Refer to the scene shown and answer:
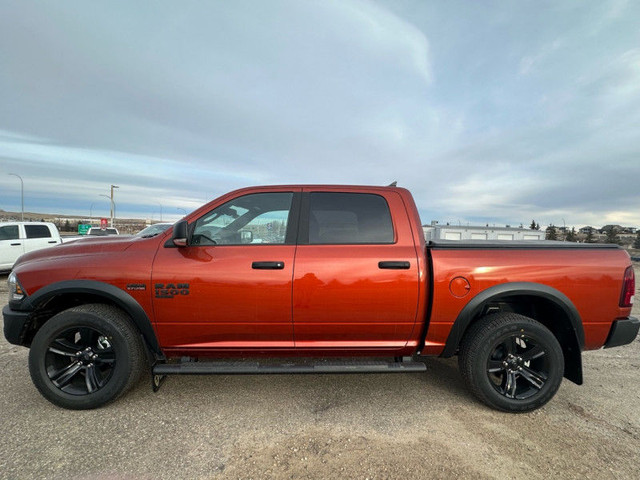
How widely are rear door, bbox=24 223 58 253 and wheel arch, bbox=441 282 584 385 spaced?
34.9ft

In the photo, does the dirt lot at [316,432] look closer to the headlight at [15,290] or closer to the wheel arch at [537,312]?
the wheel arch at [537,312]

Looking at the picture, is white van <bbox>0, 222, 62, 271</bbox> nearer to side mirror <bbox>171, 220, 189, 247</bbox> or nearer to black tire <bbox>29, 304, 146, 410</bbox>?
black tire <bbox>29, 304, 146, 410</bbox>

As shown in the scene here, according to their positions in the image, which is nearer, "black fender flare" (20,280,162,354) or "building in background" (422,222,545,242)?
"black fender flare" (20,280,162,354)

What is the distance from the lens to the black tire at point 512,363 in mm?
2502

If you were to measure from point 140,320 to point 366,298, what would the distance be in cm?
182

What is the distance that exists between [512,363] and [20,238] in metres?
11.5

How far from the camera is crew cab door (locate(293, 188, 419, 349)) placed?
2.44 metres

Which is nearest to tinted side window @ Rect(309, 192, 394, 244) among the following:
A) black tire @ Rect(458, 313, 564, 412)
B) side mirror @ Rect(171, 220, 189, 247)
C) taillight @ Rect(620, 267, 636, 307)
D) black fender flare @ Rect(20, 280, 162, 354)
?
side mirror @ Rect(171, 220, 189, 247)

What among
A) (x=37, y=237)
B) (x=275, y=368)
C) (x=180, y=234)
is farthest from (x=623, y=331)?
(x=37, y=237)

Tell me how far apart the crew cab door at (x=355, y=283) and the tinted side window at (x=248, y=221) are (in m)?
0.22

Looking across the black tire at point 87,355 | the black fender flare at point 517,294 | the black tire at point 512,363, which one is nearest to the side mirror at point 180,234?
the black tire at point 87,355

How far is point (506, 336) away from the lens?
2.52 metres

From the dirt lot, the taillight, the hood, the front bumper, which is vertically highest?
the hood

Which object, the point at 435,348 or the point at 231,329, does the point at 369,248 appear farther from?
the point at 231,329
